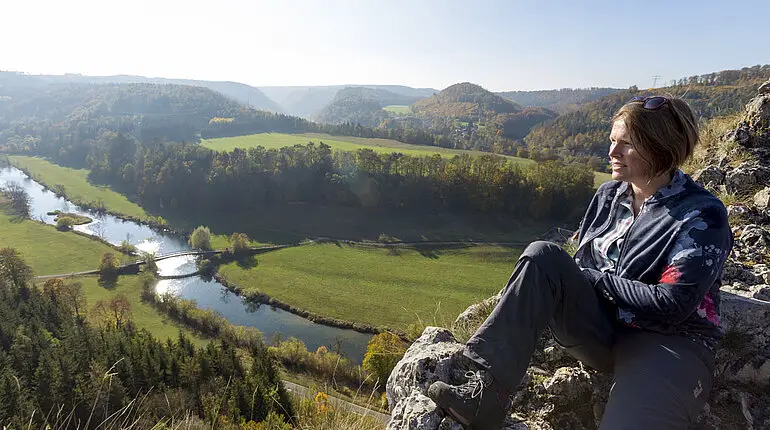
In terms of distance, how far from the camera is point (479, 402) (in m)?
2.42

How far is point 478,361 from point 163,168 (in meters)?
86.9

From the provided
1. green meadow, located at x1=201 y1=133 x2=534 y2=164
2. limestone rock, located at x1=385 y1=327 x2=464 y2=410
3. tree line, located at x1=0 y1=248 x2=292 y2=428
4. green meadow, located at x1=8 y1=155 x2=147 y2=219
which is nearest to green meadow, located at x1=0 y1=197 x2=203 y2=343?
tree line, located at x1=0 y1=248 x2=292 y2=428

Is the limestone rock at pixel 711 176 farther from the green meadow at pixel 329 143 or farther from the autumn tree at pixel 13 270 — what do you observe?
the green meadow at pixel 329 143

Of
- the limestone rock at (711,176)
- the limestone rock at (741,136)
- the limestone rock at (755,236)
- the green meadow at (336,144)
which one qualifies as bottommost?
the green meadow at (336,144)

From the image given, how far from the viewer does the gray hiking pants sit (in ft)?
7.29

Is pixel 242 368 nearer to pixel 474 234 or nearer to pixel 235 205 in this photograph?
pixel 474 234

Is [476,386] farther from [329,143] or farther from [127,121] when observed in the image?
[127,121]

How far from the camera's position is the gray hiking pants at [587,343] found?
7.29 ft

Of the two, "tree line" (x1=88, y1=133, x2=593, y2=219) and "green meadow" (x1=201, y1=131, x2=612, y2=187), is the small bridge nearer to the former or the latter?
"tree line" (x1=88, y1=133, x2=593, y2=219)

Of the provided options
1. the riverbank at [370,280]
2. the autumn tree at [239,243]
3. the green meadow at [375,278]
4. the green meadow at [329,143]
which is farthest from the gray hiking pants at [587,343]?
the green meadow at [329,143]

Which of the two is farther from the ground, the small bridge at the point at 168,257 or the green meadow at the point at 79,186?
the green meadow at the point at 79,186

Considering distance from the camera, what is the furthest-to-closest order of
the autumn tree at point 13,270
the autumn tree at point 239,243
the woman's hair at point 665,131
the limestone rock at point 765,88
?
the autumn tree at point 239,243 → the autumn tree at point 13,270 → the limestone rock at point 765,88 → the woman's hair at point 665,131

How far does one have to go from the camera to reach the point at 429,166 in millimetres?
66688

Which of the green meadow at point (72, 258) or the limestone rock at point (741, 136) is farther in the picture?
the green meadow at point (72, 258)
